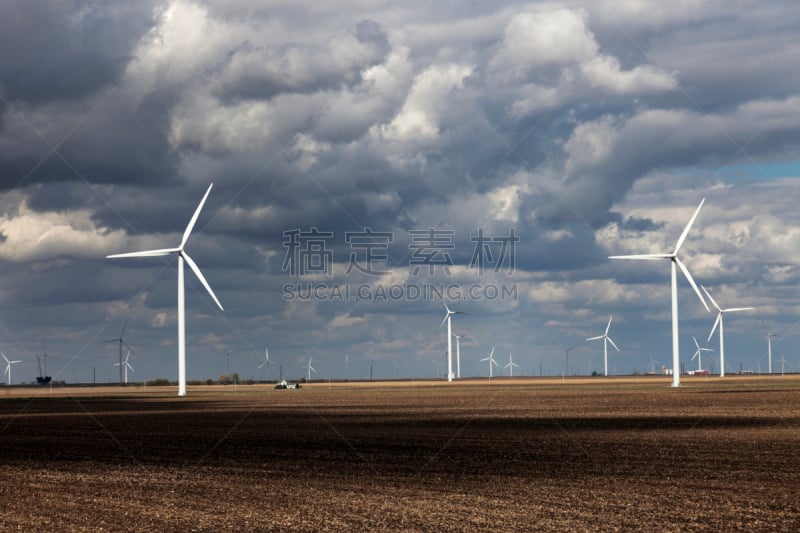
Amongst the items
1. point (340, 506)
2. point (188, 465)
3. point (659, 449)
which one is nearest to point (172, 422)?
point (188, 465)

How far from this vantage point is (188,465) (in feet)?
125

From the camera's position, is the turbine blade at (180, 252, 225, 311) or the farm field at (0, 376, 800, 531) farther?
the turbine blade at (180, 252, 225, 311)

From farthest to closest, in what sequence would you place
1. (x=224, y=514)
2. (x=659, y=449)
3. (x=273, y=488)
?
(x=659, y=449) → (x=273, y=488) → (x=224, y=514)

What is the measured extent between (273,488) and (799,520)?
1447 cm

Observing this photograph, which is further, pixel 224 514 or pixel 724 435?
pixel 724 435

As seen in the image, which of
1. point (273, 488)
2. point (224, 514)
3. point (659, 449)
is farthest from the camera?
point (659, 449)

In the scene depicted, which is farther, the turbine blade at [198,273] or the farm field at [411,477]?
the turbine blade at [198,273]

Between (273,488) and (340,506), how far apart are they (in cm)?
437

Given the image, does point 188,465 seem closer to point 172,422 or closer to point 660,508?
point 660,508

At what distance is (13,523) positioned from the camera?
2491cm

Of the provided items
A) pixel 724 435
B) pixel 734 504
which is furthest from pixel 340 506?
pixel 724 435

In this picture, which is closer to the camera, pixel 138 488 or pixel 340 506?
pixel 340 506

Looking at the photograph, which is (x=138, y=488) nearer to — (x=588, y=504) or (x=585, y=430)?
(x=588, y=504)

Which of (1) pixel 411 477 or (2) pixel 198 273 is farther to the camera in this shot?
(2) pixel 198 273
